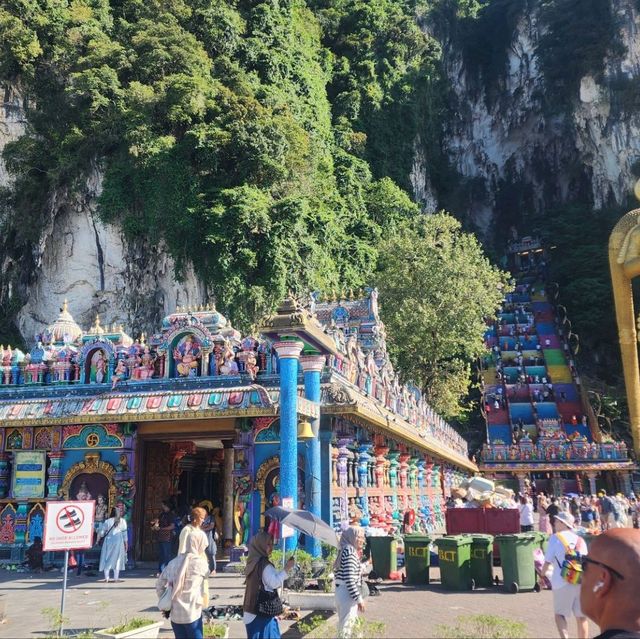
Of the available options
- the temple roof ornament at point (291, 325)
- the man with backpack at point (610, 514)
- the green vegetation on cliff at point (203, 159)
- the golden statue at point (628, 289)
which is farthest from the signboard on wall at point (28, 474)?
the green vegetation on cliff at point (203, 159)

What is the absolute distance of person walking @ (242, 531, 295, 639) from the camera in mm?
6156

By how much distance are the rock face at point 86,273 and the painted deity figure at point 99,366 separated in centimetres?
1620

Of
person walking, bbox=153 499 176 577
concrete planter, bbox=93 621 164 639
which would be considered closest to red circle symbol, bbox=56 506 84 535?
concrete planter, bbox=93 621 164 639

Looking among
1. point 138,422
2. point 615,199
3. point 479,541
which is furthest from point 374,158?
point 479,541

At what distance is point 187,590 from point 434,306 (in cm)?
2946

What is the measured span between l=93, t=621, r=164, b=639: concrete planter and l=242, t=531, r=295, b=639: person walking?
5.86 ft

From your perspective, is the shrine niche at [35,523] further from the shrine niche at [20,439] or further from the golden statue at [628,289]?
the golden statue at [628,289]

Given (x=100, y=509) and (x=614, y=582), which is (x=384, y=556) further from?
(x=614, y=582)

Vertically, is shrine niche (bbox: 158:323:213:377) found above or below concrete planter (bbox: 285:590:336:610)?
above

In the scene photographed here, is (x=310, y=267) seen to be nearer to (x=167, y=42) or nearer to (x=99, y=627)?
(x=167, y=42)

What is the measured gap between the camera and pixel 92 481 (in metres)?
16.1

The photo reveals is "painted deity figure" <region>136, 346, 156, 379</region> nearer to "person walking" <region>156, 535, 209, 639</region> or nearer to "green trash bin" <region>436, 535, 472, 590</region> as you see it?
"green trash bin" <region>436, 535, 472, 590</region>

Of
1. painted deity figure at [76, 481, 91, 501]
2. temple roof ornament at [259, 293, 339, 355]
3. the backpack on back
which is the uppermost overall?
temple roof ornament at [259, 293, 339, 355]

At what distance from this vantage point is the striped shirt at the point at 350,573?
695cm
